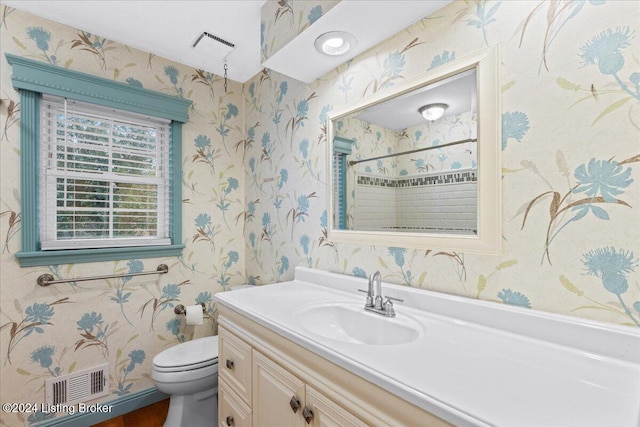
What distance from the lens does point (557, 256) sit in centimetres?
89

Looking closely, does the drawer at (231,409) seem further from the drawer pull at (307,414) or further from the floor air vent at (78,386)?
the floor air vent at (78,386)

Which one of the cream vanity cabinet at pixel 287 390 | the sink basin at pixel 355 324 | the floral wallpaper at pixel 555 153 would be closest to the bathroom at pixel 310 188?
the floral wallpaper at pixel 555 153

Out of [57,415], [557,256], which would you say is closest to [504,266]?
[557,256]

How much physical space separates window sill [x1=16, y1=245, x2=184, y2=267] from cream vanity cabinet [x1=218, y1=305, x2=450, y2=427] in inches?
36.6

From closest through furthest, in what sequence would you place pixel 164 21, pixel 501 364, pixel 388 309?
1. pixel 501 364
2. pixel 388 309
3. pixel 164 21

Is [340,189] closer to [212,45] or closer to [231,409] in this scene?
[231,409]

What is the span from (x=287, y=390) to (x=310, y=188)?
1.10m

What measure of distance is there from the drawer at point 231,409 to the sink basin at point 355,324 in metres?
0.43

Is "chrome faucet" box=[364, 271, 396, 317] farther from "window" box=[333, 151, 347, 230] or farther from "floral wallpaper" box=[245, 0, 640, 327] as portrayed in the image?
"window" box=[333, 151, 347, 230]

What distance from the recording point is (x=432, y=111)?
121 centimetres

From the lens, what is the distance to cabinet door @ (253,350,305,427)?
37.4 inches

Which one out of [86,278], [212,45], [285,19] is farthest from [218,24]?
[86,278]

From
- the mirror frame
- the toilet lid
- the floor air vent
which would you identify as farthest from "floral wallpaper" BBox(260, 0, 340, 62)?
the floor air vent

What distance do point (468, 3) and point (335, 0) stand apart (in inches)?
19.4
